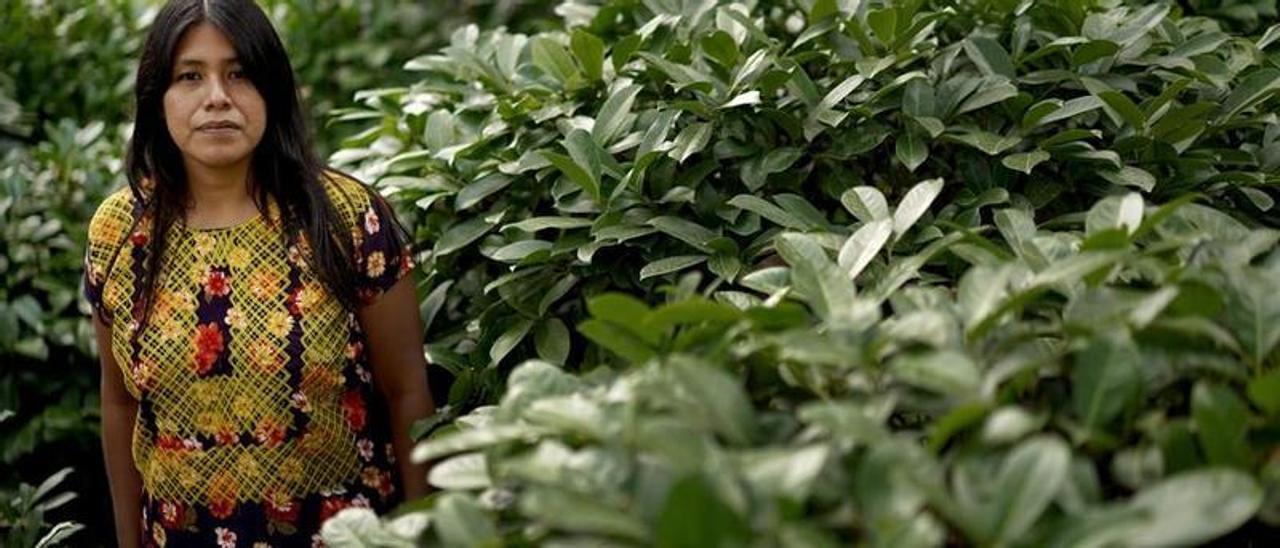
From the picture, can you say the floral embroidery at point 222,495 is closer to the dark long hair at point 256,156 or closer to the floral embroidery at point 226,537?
the floral embroidery at point 226,537

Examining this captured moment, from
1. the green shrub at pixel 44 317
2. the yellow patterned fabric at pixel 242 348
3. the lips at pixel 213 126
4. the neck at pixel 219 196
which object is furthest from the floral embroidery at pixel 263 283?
the green shrub at pixel 44 317

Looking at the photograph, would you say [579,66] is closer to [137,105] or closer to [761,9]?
[761,9]

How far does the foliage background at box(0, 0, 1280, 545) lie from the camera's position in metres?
1.35

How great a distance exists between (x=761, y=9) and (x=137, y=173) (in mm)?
1257

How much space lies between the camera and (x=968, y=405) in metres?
1.39

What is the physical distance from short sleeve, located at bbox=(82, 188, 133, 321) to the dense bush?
1.58ft

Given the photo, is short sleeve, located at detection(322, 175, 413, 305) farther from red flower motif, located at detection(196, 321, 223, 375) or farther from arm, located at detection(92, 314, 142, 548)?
arm, located at detection(92, 314, 142, 548)

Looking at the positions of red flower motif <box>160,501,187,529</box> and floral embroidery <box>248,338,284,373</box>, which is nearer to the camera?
floral embroidery <box>248,338,284,373</box>

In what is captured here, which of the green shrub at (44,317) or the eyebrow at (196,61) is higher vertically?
the eyebrow at (196,61)

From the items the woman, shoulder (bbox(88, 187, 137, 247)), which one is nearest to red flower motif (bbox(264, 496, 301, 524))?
the woman

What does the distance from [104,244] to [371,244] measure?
17.1 inches

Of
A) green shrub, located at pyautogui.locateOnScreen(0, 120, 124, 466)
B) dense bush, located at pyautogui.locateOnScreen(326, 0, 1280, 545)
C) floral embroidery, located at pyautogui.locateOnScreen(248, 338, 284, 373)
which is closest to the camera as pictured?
dense bush, located at pyautogui.locateOnScreen(326, 0, 1280, 545)

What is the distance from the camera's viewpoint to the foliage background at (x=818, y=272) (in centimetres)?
135

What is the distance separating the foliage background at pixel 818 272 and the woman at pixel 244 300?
0.17 metres
